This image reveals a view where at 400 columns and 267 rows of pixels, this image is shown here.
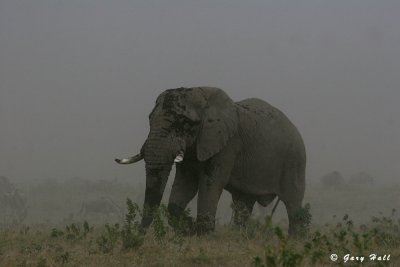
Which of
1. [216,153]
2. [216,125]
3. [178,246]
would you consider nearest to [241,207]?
[216,153]

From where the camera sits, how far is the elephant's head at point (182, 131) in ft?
28.4

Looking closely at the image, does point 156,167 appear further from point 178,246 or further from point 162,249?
point 162,249

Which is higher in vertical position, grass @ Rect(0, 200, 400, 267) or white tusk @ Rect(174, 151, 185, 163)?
white tusk @ Rect(174, 151, 185, 163)

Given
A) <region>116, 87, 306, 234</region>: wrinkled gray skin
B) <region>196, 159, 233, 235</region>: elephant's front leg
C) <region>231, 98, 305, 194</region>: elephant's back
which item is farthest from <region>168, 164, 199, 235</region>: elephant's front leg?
<region>231, 98, 305, 194</region>: elephant's back

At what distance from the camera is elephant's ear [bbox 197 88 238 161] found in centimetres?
933

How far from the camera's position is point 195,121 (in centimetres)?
930

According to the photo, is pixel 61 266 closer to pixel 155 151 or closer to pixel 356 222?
pixel 155 151

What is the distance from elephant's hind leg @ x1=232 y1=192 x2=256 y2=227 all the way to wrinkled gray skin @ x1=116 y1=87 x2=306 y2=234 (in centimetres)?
2

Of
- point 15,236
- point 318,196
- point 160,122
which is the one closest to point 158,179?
point 160,122

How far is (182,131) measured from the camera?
358 inches

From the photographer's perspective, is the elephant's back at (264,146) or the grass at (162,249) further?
the elephant's back at (264,146)

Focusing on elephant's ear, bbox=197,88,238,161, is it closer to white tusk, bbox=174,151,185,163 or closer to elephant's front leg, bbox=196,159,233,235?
elephant's front leg, bbox=196,159,233,235

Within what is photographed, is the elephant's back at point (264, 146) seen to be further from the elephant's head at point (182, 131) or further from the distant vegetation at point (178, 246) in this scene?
the distant vegetation at point (178, 246)

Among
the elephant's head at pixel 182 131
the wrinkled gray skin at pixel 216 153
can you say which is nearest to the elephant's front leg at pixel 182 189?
the wrinkled gray skin at pixel 216 153
